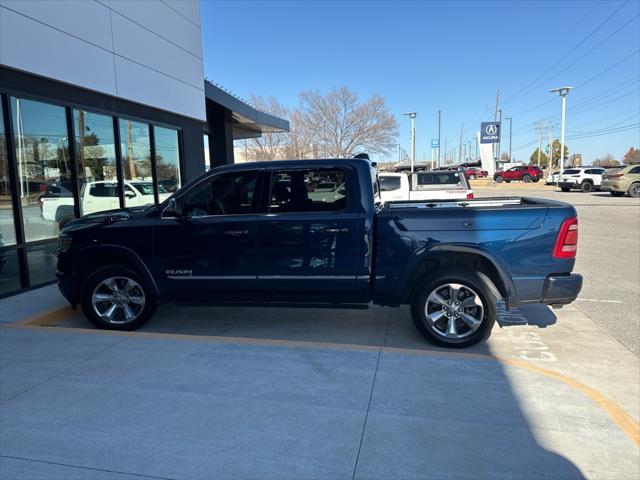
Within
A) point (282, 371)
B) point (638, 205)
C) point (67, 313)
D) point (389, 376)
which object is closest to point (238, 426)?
point (282, 371)

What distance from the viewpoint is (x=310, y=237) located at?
495 centimetres

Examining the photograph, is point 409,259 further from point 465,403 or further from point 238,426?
point 238,426

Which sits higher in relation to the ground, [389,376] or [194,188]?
[194,188]

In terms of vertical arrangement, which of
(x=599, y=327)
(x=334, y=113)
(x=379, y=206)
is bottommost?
(x=599, y=327)

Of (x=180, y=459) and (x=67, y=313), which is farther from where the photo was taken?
(x=67, y=313)

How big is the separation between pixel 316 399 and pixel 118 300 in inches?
113

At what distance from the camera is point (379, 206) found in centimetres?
550

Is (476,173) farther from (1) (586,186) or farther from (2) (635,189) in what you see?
(2) (635,189)

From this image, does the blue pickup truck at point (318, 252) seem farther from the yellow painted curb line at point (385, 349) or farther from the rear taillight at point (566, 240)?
the yellow painted curb line at point (385, 349)

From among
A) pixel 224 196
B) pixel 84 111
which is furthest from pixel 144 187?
pixel 224 196

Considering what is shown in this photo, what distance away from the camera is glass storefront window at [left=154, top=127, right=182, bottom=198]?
11733mm

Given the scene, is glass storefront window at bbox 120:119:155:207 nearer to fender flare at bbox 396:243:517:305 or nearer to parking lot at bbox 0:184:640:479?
parking lot at bbox 0:184:640:479

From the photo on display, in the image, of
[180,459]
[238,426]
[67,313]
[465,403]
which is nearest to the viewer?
[180,459]

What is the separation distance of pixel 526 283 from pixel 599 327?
67.6 inches
